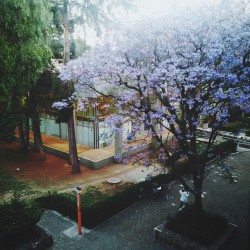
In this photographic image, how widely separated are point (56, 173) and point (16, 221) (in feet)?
27.8

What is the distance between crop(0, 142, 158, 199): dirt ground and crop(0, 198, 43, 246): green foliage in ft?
18.1

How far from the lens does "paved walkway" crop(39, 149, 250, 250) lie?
9.68 m

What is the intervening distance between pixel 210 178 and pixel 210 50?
10023mm

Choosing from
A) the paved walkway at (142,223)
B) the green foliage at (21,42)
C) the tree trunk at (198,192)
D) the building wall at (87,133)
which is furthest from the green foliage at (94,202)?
the building wall at (87,133)

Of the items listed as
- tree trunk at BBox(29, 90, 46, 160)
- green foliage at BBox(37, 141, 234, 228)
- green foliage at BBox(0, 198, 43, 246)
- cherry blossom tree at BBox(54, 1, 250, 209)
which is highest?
cherry blossom tree at BBox(54, 1, 250, 209)

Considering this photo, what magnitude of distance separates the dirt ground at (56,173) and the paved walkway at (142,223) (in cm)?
268

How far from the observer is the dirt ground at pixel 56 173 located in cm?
1533

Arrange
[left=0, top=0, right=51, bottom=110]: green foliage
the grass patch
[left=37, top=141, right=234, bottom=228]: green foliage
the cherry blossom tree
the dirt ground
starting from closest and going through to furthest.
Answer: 1. the cherry blossom tree
2. [left=37, top=141, right=234, bottom=228]: green foliage
3. [left=0, top=0, right=51, bottom=110]: green foliage
4. the grass patch
5. the dirt ground

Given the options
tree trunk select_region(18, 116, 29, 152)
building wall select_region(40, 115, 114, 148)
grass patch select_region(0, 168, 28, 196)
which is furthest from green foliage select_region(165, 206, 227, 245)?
tree trunk select_region(18, 116, 29, 152)

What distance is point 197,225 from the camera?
9.60 meters

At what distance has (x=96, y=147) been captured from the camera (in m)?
20.9

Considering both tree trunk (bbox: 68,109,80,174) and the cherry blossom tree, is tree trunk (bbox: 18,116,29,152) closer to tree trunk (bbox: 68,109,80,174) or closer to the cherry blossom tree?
tree trunk (bbox: 68,109,80,174)

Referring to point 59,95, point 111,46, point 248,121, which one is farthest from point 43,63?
point 248,121

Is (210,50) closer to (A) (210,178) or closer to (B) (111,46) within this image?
(B) (111,46)
